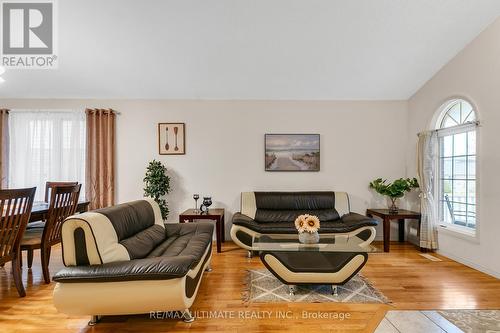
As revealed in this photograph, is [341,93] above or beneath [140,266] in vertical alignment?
above

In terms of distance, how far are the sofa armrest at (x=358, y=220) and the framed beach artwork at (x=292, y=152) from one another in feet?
3.32

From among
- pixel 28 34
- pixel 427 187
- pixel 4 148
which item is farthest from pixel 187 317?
pixel 4 148

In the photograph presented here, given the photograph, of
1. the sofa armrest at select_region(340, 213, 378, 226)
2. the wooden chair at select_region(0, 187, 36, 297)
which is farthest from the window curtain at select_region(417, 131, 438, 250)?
the wooden chair at select_region(0, 187, 36, 297)

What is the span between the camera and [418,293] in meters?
2.74

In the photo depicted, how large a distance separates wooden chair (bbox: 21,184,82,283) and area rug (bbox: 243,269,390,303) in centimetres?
227

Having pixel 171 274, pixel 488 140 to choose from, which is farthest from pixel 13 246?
pixel 488 140

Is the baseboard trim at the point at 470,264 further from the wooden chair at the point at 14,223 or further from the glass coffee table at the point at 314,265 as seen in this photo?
the wooden chair at the point at 14,223

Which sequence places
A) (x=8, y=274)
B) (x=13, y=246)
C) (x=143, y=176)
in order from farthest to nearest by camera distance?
(x=143, y=176) → (x=8, y=274) → (x=13, y=246)

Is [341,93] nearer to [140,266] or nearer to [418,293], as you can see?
[418,293]

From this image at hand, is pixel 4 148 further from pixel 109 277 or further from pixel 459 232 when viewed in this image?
pixel 459 232

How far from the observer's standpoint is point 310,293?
2719mm

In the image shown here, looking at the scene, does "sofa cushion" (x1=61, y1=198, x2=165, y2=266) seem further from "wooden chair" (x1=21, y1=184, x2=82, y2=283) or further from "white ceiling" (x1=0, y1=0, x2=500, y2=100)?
"white ceiling" (x1=0, y1=0, x2=500, y2=100)

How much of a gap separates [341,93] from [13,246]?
191 inches

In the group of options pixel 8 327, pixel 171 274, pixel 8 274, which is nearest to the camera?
pixel 171 274
